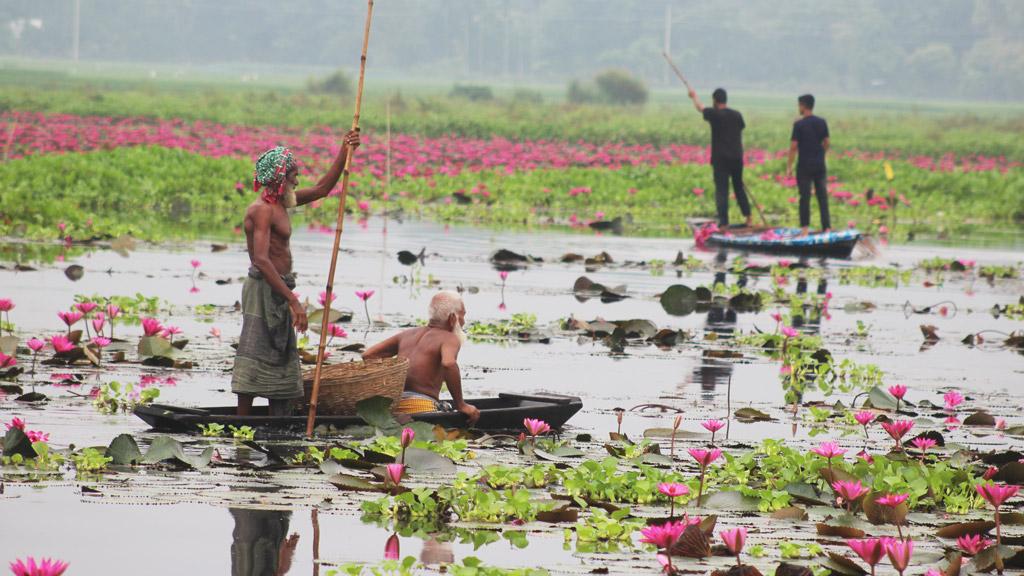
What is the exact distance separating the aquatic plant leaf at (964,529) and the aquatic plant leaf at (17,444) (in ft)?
12.1

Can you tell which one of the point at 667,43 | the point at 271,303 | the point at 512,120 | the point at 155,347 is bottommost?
the point at 155,347

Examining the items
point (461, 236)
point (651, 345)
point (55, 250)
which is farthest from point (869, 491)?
point (461, 236)

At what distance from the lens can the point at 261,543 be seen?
5.86m

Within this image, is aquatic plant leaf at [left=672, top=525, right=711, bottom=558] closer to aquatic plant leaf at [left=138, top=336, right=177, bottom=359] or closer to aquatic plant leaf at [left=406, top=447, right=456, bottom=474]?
aquatic plant leaf at [left=406, top=447, right=456, bottom=474]

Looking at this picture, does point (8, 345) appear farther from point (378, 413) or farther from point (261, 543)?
point (261, 543)

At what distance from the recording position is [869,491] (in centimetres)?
659

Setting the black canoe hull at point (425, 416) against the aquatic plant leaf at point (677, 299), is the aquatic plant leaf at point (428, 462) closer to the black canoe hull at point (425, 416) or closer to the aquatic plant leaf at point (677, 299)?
the black canoe hull at point (425, 416)

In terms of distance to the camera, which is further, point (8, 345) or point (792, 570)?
point (8, 345)

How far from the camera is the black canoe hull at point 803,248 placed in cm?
2081

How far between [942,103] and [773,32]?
12.9 meters

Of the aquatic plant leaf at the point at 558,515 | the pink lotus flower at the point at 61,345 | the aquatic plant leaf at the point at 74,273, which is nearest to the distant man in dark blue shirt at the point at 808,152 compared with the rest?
the aquatic plant leaf at the point at 74,273

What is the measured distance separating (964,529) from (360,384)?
3229 millimetres

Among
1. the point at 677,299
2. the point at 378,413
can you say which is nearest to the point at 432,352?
the point at 378,413

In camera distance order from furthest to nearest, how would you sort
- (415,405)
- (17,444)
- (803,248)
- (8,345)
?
(803,248)
(8,345)
(415,405)
(17,444)
